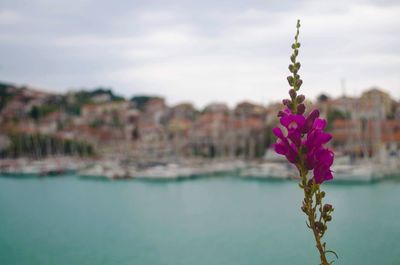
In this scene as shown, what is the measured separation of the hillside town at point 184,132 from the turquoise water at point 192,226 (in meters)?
12.9

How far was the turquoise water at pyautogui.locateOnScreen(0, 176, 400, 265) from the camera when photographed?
13016mm

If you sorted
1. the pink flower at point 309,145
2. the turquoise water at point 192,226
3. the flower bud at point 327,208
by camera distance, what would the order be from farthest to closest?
the turquoise water at point 192,226 < the flower bud at point 327,208 < the pink flower at point 309,145

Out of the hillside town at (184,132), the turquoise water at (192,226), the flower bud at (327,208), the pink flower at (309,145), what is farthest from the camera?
the hillside town at (184,132)

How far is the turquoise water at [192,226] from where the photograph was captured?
13.0 m

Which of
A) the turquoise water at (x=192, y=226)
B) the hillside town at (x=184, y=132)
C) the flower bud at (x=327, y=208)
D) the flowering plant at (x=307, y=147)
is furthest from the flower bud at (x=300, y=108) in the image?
the hillside town at (x=184, y=132)

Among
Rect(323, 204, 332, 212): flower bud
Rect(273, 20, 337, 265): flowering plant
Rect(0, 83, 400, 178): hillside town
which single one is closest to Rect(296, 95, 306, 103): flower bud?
Rect(273, 20, 337, 265): flowering plant

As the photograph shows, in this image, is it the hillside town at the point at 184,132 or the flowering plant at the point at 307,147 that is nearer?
the flowering plant at the point at 307,147

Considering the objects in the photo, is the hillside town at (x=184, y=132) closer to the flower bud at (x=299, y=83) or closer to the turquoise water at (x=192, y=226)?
the turquoise water at (x=192, y=226)

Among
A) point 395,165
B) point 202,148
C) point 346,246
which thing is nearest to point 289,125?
point 346,246

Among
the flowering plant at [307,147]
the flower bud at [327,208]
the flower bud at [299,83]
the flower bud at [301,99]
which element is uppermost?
the flower bud at [299,83]

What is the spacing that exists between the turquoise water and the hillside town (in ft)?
42.4

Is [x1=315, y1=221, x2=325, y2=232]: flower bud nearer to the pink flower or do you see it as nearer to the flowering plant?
the flowering plant

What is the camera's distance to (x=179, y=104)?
9006 cm

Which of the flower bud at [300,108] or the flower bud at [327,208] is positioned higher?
the flower bud at [300,108]
